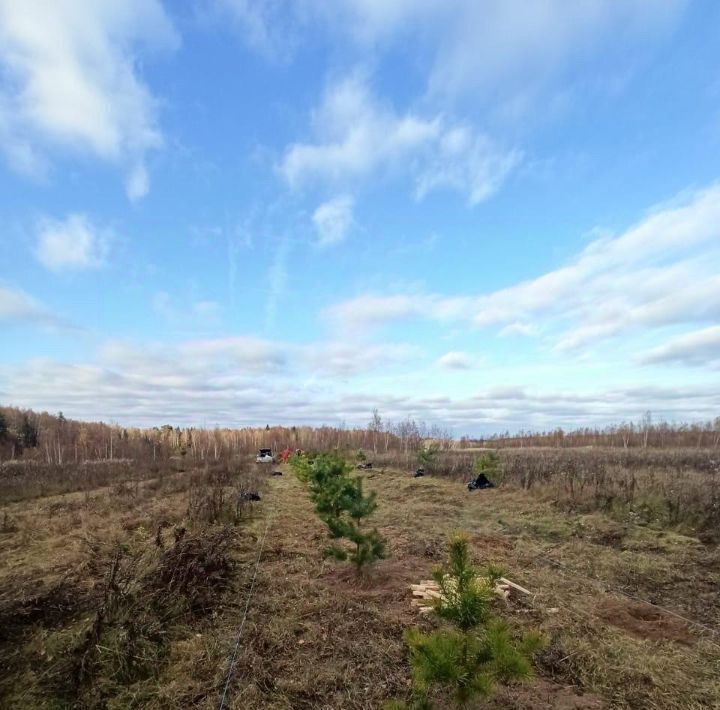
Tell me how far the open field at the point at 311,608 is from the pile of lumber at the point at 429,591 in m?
0.13

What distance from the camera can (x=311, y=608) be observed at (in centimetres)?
475

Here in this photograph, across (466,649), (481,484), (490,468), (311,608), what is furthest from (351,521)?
(490,468)

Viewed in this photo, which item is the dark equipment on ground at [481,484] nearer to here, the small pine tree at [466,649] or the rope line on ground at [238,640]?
the rope line on ground at [238,640]

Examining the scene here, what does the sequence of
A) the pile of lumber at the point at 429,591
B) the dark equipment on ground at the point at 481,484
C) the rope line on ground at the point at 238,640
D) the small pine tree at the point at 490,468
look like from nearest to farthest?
the rope line on ground at the point at 238,640 → the pile of lumber at the point at 429,591 → the dark equipment on ground at the point at 481,484 → the small pine tree at the point at 490,468

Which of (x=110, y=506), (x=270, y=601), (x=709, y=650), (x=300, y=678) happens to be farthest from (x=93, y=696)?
(x=110, y=506)

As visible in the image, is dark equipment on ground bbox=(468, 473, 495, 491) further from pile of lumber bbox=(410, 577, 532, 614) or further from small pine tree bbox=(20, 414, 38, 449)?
small pine tree bbox=(20, 414, 38, 449)

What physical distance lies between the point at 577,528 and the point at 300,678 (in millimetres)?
6339

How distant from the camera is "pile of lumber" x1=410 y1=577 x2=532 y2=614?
15.3 feet

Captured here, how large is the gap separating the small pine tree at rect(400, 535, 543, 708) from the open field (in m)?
0.98

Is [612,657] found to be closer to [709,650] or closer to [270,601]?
[709,650]

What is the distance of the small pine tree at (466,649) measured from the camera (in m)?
2.32

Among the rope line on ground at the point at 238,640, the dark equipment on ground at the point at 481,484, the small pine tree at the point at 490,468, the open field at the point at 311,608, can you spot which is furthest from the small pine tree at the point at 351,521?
the small pine tree at the point at 490,468

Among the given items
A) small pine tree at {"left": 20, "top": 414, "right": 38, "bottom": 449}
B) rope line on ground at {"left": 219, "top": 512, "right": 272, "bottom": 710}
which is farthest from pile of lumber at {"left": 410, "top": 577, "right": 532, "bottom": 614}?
small pine tree at {"left": 20, "top": 414, "right": 38, "bottom": 449}

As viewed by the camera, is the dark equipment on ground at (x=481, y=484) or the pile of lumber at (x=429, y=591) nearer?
the pile of lumber at (x=429, y=591)
